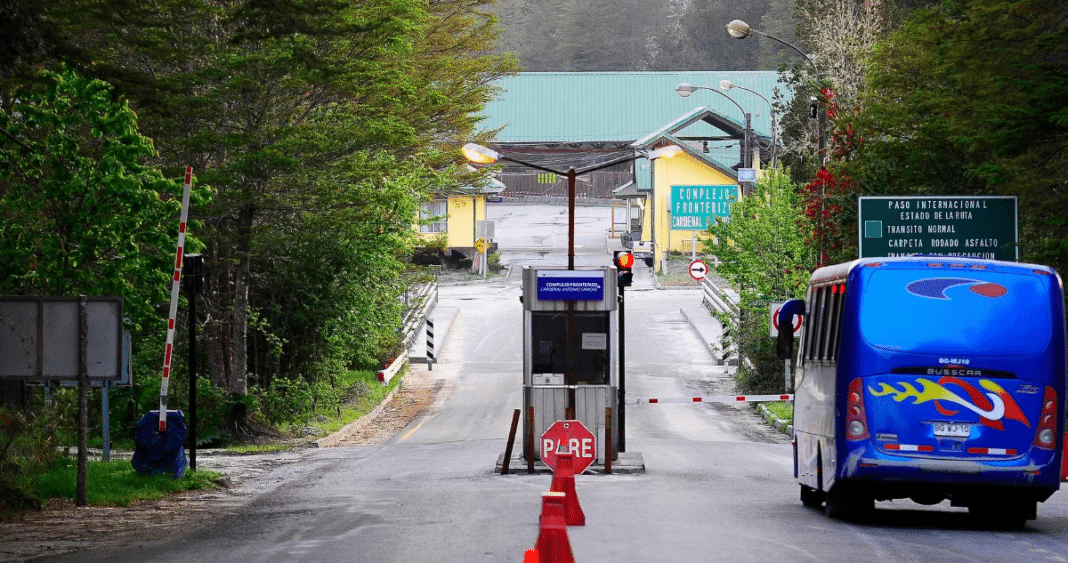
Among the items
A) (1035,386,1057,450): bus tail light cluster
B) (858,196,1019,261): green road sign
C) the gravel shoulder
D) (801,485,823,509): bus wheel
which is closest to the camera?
the gravel shoulder

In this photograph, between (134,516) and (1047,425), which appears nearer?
(1047,425)

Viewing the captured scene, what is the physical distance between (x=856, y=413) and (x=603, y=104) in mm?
77292

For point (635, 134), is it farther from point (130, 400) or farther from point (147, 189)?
point (147, 189)

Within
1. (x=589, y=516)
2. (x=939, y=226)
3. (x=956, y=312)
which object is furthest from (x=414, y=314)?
(x=956, y=312)

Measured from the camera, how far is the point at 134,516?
1570 centimetres

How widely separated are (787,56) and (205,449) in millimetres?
77041

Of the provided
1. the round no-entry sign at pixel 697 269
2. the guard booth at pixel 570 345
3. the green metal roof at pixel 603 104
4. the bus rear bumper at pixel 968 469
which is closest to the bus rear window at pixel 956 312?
the bus rear bumper at pixel 968 469

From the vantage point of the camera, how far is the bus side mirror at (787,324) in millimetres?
16703

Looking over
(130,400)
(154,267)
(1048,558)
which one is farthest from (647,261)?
(1048,558)

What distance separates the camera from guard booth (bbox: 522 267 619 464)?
2144 centimetres

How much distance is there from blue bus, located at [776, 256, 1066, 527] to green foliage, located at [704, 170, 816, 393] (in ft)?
68.1

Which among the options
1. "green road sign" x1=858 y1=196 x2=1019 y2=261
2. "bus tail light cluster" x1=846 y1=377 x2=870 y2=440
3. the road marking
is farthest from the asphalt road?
"green road sign" x1=858 y1=196 x2=1019 y2=261

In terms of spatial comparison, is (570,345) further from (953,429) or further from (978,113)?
(953,429)

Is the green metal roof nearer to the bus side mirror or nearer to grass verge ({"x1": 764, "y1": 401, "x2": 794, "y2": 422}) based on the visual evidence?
grass verge ({"x1": 764, "y1": 401, "x2": 794, "y2": 422})
